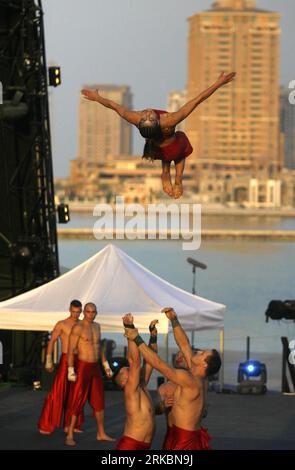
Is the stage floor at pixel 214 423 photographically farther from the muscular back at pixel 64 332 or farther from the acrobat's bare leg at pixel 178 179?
the acrobat's bare leg at pixel 178 179

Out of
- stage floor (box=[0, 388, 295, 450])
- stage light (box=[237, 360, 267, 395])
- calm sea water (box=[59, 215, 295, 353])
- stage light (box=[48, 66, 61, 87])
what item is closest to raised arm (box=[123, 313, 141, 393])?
stage floor (box=[0, 388, 295, 450])

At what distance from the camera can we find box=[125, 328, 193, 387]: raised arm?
9.88 m

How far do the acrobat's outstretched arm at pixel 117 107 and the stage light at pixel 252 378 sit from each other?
11.5 metres

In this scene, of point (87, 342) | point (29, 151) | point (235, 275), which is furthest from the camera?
point (235, 275)

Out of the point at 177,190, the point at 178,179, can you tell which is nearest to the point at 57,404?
the point at 177,190

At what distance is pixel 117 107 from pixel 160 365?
7.04 ft

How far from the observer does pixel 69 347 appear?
14867 millimetres

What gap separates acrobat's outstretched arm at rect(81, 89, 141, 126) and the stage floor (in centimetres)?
576

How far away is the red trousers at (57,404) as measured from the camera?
15.2 m

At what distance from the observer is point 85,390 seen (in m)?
14.9

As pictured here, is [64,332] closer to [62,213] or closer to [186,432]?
[186,432]

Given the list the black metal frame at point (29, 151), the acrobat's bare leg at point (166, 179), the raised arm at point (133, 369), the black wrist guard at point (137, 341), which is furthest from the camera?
the black metal frame at point (29, 151)

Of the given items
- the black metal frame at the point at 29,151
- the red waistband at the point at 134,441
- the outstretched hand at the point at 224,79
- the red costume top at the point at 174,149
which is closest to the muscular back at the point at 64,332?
the red waistband at the point at 134,441

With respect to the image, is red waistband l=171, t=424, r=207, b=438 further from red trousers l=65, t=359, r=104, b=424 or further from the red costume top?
red trousers l=65, t=359, r=104, b=424
